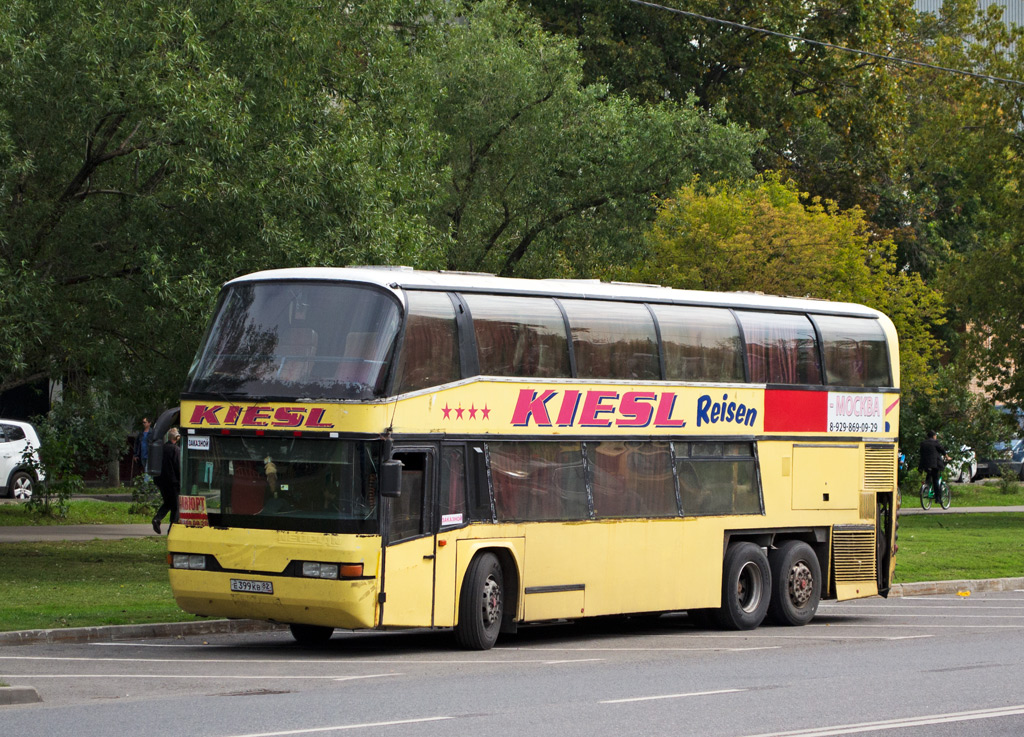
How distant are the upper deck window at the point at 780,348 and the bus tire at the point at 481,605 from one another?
15.2 feet

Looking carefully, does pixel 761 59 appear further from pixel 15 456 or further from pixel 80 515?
pixel 80 515

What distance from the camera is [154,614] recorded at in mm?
16703

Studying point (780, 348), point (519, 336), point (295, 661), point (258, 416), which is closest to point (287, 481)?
point (258, 416)

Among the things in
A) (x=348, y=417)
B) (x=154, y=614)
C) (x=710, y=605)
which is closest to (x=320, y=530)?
(x=348, y=417)

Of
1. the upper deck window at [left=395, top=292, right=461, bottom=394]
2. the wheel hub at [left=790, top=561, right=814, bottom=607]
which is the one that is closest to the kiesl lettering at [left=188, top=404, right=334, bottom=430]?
the upper deck window at [left=395, top=292, right=461, bottom=394]

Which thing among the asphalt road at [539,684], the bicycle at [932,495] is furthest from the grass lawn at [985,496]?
the asphalt road at [539,684]

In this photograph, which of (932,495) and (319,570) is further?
(932,495)

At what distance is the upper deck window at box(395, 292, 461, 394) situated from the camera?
573 inches

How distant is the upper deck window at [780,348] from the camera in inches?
726

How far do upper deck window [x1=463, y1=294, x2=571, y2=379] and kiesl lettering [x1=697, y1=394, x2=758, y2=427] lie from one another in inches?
86.9

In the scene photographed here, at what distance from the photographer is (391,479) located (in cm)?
1402

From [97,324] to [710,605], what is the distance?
9.38m

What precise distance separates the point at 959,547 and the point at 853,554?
929 centimetres

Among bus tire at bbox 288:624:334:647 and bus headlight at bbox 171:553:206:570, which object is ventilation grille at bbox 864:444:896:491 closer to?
bus tire at bbox 288:624:334:647
